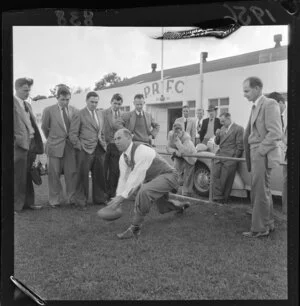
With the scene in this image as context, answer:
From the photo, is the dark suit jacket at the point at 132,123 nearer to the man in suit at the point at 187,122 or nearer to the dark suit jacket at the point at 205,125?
the man in suit at the point at 187,122

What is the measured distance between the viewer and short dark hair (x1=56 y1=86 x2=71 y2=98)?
2.48m

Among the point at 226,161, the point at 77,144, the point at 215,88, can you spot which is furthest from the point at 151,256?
the point at 215,88

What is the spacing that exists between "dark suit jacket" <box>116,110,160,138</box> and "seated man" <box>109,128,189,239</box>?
0.11ft

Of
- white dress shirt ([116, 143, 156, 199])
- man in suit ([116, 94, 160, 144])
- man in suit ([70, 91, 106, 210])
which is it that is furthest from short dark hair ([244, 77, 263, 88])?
man in suit ([70, 91, 106, 210])

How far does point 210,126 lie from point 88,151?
810mm

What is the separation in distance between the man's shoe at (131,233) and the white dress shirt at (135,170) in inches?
8.1

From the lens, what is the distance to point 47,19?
7.93ft

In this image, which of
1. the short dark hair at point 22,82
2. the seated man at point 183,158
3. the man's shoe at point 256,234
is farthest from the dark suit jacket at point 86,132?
the man's shoe at point 256,234

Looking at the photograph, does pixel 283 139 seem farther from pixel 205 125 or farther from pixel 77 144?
pixel 77 144

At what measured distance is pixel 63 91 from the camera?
249 cm

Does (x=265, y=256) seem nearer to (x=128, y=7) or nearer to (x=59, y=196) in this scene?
(x=59, y=196)

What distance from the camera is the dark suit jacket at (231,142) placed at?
246 cm

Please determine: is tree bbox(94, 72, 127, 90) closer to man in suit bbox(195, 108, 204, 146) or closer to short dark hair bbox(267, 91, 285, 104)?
man in suit bbox(195, 108, 204, 146)

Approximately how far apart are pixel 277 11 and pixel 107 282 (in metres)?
1.94
